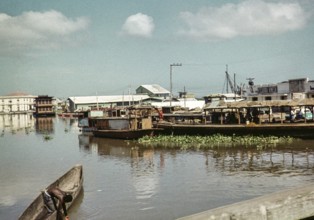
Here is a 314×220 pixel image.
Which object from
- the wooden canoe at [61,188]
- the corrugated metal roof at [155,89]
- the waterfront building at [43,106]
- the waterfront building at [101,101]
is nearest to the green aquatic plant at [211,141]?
the wooden canoe at [61,188]

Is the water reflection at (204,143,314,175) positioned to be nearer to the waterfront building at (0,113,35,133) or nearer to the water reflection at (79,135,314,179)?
the water reflection at (79,135,314,179)

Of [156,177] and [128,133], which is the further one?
[128,133]

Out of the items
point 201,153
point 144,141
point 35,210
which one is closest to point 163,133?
point 144,141

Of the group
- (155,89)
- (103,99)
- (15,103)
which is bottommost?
(103,99)

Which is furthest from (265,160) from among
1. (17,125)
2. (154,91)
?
(154,91)

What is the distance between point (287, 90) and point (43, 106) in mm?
76241

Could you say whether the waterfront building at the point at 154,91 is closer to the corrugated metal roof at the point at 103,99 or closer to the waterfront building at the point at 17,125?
the corrugated metal roof at the point at 103,99

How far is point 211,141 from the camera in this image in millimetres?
31000

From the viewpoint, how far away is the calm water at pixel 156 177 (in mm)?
13695

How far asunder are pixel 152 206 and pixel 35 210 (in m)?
4.52

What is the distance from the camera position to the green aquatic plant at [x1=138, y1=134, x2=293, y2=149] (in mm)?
29417

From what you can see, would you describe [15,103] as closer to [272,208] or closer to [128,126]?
[128,126]

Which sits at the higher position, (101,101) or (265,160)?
(101,101)

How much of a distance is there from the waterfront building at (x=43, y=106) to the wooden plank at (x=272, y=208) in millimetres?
107474
